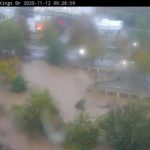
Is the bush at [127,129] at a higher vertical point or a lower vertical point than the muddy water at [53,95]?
higher

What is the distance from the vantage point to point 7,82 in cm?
299

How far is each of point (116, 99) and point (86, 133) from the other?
2.54 feet

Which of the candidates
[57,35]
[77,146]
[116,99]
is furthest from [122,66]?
[77,146]

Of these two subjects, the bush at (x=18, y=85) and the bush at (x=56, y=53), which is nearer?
the bush at (x=18, y=85)

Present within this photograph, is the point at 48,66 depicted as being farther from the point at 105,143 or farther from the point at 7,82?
the point at 105,143

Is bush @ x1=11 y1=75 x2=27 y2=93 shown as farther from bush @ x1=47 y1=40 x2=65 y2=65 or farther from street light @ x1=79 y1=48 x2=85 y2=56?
street light @ x1=79 y1=48 x2=85 y2=56

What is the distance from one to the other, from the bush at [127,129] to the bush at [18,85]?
3.18 feet

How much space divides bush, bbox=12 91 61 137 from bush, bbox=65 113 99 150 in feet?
0.79

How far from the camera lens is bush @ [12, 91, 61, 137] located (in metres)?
2.30

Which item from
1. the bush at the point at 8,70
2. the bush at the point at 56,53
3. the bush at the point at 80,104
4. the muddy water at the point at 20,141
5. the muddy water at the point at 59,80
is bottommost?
the muddy water at the point at 20,141

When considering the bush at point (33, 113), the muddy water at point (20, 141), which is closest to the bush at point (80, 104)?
the bush at point (33, 113)

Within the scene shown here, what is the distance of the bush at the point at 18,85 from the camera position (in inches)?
114

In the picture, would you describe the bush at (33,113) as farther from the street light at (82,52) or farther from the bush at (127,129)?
the street light at (82,52)

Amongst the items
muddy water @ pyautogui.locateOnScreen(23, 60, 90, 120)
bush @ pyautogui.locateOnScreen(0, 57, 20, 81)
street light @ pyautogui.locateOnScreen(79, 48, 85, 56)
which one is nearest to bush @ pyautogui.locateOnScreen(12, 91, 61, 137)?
muddy water @ pyautogui.locateOnScreen(23, 60, 90, 120)
